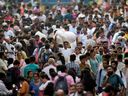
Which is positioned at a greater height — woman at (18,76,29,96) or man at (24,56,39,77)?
woman at (18,76,29,96)

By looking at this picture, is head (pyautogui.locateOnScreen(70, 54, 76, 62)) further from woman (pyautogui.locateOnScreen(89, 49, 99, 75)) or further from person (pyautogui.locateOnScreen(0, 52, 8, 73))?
person (pyautogui.locateOnScreen(0, 52, 8, 73))

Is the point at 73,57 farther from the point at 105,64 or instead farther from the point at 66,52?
the point at 66,52

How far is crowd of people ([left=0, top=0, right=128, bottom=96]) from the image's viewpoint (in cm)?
1278

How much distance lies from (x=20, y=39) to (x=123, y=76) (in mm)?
6229

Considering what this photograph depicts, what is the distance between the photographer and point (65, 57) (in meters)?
16.9

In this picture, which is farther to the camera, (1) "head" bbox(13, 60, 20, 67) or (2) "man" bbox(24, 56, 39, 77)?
(1) "head" bbox(13, 60, 20, 67)

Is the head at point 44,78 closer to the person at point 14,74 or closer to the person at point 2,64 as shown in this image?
the person at point 14,74

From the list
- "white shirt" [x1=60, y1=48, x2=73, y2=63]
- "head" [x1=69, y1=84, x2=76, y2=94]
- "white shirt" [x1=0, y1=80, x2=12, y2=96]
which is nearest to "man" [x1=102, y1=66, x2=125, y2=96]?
"head" [x1=69, y1=84, x2=76, y2=94]

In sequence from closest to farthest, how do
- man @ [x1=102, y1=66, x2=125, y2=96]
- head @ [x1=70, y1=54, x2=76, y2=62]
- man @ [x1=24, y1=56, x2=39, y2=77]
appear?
1. man @ [x1=102, y1=66, x2=125, y2=96]
2. man @ [x1=24, y1=56, x2=39, y2=77]
3. head @ [x1=70, y1=54, x2=76, y2=62]

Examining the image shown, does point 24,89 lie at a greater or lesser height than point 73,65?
greater

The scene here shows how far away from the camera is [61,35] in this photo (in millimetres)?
19703

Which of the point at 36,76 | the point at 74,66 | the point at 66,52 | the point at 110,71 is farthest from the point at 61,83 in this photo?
the point at 66,52

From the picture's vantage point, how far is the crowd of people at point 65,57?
12781 mm

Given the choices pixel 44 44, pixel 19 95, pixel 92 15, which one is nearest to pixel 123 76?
pixel 19 95
